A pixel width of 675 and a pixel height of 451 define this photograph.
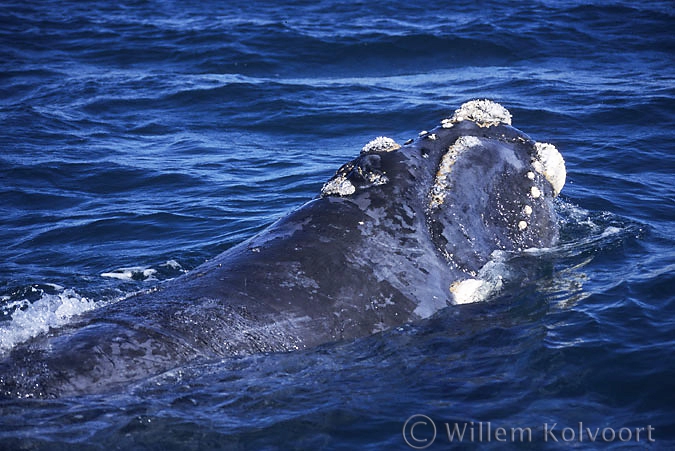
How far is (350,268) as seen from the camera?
20.8ft

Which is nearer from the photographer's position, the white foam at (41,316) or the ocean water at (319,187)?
the ocean water at (319,187)

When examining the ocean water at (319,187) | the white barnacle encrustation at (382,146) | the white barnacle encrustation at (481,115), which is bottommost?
the ocean water at (319,187)

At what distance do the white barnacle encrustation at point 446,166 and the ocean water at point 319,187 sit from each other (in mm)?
989

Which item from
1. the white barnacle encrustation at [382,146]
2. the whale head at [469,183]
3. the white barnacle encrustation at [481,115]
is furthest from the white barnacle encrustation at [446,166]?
the white barnacle encrustation at [382,146]

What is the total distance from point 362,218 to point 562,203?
4.80m

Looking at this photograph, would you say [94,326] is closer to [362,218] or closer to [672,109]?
[362,218]

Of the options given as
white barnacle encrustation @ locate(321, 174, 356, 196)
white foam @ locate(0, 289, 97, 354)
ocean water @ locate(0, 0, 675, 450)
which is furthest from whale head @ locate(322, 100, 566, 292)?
white foam @ locate(0, 289, 97, 354)

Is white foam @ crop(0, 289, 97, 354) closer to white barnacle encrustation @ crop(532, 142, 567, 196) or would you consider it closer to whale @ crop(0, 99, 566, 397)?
whale @ crop(0, 99, 566, 397)

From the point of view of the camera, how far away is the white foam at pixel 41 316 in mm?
5931

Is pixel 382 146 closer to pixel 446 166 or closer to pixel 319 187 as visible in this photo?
pixel 446 166

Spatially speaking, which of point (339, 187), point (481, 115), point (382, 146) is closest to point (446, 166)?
point (382, 146)

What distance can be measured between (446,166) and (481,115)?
87cm

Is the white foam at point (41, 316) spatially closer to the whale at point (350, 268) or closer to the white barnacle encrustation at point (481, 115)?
the whale at point (350, 268)

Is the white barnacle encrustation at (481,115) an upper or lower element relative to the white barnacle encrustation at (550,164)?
upper
